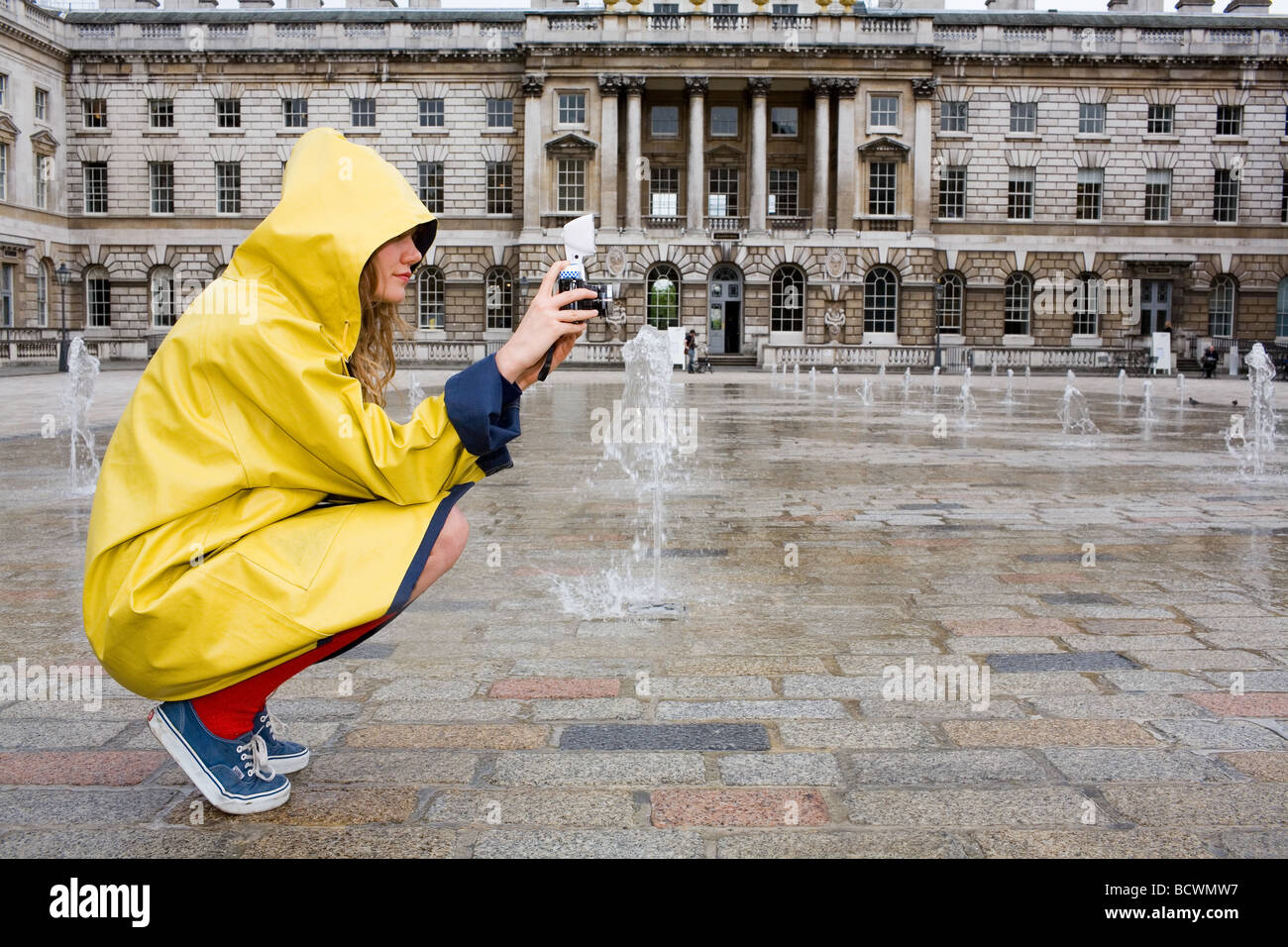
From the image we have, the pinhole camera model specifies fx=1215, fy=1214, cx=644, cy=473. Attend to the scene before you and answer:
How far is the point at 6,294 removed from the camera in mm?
46250

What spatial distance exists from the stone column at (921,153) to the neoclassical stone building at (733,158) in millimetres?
90

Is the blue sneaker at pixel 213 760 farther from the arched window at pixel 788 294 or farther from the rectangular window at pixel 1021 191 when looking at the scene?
the rectangular window at pixel 1021 191

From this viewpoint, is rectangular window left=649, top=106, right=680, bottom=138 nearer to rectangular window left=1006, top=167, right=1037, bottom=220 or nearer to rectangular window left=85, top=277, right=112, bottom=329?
rectangular window left=1006, top=167, right=1037, bottom=220

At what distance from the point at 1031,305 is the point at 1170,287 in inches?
226

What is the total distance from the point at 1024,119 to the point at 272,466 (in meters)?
52.1

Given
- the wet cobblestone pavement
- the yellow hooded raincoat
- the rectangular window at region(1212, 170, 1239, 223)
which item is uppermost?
the rectangular window at region(1212, 170, 1239, 223)

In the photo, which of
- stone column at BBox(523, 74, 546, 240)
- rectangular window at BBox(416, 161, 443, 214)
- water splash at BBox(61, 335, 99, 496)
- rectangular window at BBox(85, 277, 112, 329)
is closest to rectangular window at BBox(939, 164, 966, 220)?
stone column at BBox(523, 74, 546, 240)

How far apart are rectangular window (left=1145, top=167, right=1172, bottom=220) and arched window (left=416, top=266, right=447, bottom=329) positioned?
29840 mm

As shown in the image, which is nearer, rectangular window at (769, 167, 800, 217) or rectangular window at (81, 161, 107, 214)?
rectangular window at (769, 167, 800, 217)

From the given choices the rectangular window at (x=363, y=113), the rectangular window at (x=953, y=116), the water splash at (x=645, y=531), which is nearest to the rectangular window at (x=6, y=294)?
the rectangular window at (x=363, y=113)

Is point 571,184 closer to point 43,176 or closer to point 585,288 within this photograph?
point 43,176

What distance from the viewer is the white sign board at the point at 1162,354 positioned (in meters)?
44.2

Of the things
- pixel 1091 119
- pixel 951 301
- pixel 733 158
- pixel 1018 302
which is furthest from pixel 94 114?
pixel 1091 119

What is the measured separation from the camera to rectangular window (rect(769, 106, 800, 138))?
50875 millimetres
